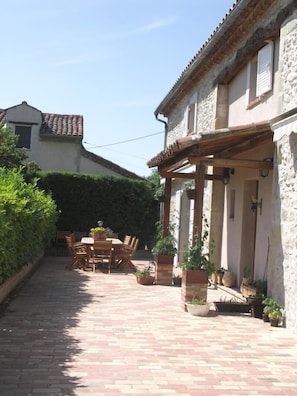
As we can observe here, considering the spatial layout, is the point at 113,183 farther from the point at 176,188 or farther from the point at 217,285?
the point at 217,285

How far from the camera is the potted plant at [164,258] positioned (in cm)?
1234

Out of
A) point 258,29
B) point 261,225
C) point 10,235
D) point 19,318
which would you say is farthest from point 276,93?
point 19,318

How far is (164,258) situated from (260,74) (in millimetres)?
5106

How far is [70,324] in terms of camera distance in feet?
25.0

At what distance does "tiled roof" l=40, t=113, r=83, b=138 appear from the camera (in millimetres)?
26672

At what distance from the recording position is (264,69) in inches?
397

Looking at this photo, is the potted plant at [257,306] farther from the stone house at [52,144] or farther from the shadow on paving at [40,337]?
the stone house at [52,144]

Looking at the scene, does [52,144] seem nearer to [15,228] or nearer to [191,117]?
[191,117]

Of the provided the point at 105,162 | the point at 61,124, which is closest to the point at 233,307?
the point at 105,162

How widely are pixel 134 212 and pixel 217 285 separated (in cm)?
880

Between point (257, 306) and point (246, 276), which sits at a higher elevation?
point (246, 276)

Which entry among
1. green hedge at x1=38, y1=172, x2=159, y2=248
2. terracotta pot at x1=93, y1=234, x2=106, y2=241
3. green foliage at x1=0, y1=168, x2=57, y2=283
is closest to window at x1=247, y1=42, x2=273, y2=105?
green foliage at x1=0, y1=168, x2=57, y2=283

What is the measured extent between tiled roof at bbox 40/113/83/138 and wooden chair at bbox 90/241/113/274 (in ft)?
40.0

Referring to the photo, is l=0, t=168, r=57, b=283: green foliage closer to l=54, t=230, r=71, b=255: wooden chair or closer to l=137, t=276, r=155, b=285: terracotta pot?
l=137, t=276, r=155, b=285: terracotta pot
